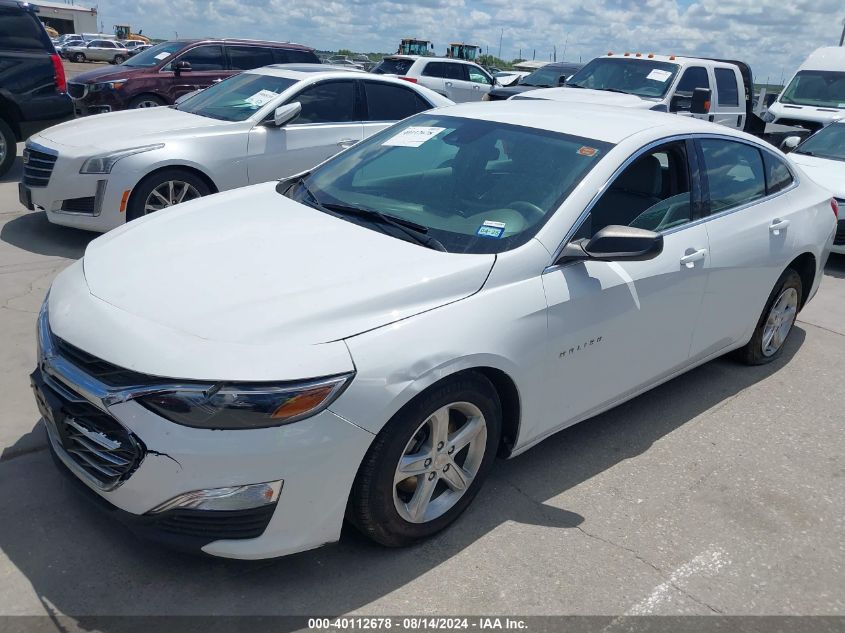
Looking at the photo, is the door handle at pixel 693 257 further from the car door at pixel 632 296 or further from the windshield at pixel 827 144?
the windshield at pixel 827 144

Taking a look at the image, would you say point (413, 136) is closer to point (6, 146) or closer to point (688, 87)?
point (6, 146)

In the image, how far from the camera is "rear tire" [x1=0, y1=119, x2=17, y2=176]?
8906 mm

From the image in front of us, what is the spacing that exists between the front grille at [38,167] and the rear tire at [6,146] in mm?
2582

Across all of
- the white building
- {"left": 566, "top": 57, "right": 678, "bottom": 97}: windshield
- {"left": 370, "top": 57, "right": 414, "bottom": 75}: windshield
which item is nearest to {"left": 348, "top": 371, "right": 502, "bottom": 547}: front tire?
{"left": 566, "top": 57, "right": 678, "bottom": 97}: windshield

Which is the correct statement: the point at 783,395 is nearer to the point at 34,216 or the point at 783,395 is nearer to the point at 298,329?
the point at 298,329

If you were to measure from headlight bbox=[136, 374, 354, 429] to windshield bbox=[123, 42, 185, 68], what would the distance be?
1148 centimetres

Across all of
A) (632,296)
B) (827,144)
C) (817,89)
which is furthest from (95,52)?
(632,296)

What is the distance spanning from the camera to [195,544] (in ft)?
8.32

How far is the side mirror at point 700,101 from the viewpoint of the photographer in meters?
11.0

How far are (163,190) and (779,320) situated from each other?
4.98 meters

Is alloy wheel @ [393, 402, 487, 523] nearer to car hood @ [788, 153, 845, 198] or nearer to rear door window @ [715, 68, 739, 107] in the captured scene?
car hood @ [788, 153, 845, 198]

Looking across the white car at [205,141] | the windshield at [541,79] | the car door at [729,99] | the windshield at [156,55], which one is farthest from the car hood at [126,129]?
the windshield at [541,79]

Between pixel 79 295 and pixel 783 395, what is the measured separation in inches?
160

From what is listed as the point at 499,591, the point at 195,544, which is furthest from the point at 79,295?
the point at 499,591
